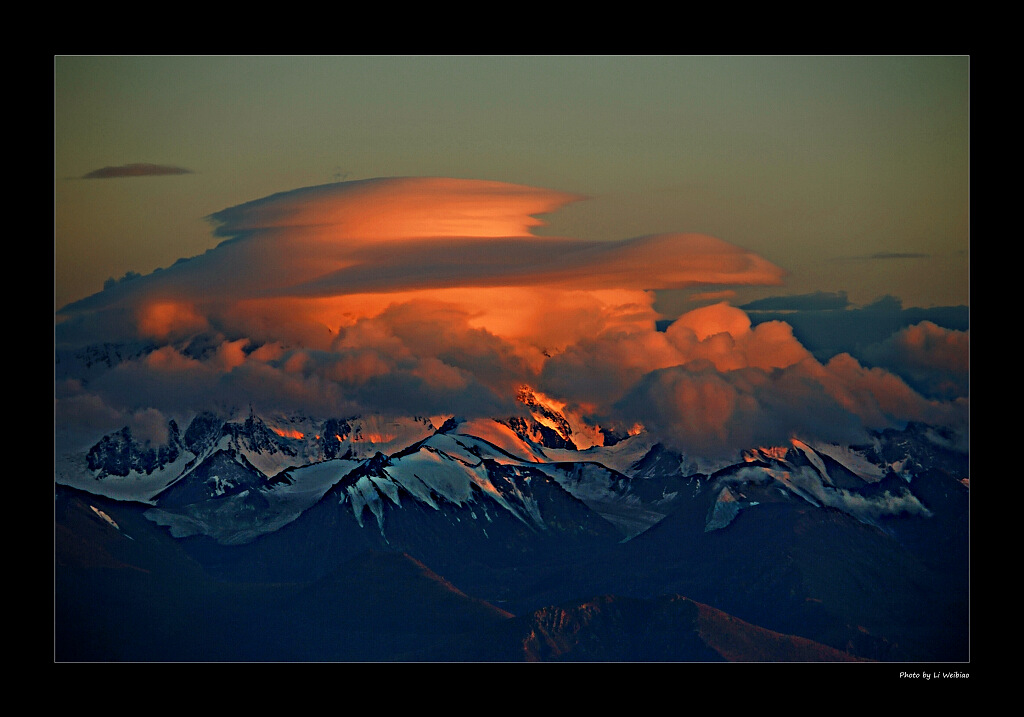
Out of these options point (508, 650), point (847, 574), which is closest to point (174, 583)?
point (508, 650)

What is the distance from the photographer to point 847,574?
175875mm

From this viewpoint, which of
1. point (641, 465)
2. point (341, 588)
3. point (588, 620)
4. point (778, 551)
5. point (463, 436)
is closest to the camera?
point (588, 620)

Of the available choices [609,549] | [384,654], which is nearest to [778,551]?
[609,549]

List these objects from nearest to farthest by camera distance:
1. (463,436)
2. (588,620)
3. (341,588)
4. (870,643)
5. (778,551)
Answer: (870,643)
(588,620)
(341,588)
(778,551)
(463,436)

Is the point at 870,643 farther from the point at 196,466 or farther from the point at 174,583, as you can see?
the point at 196,466

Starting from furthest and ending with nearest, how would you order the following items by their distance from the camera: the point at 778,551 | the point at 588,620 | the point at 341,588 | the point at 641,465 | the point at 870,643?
1. the point at 778,551
2. the point at 641,465
3. the point at 341,588
4. the point at 588,620
5. the point at 870,643

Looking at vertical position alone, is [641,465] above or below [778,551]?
above

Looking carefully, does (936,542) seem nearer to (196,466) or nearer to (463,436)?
(463,436)

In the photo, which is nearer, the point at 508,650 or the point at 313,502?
the point at 508,650

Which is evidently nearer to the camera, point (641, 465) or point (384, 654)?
point (384, 654)

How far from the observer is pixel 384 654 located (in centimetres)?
11812

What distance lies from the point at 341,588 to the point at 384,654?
67.8 ft

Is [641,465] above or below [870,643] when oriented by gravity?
above

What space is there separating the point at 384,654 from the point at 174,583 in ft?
68.7
